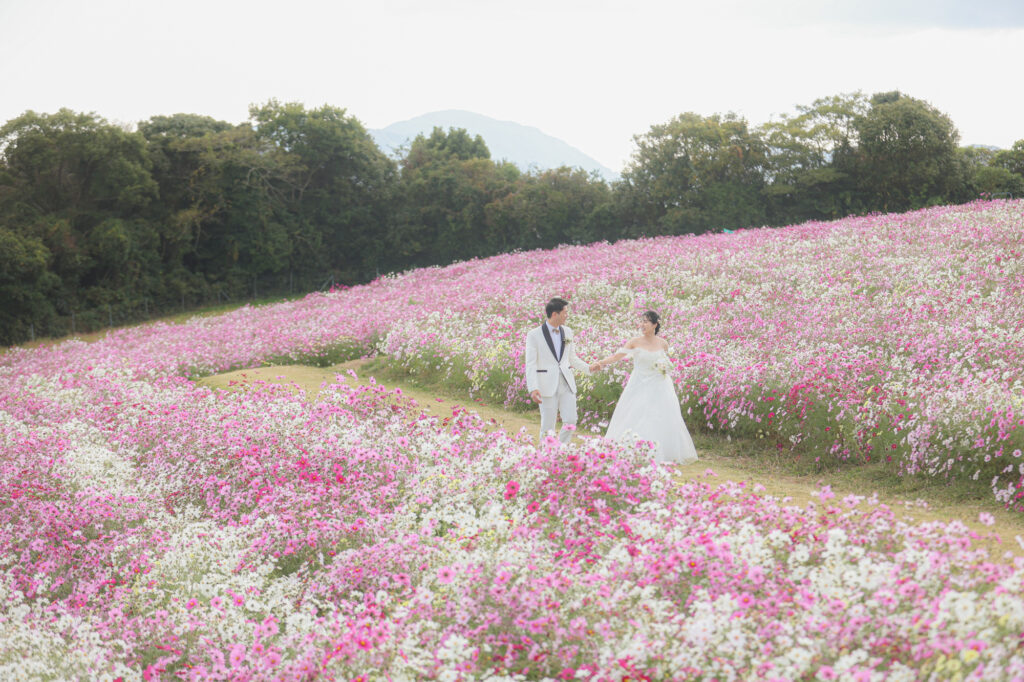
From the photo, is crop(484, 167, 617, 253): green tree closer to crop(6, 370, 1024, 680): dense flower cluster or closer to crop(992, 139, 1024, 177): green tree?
crop(992, 139, 1024, 177): green tree

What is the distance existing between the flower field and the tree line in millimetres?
21591

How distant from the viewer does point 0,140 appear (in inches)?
1364

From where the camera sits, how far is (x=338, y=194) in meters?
45.4

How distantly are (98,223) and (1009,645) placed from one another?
133 ft

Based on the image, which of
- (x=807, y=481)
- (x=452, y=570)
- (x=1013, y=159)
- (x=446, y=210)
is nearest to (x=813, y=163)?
(x=1013, y=159)

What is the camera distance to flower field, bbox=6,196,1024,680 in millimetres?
4473

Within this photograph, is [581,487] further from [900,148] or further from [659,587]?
[900,148]

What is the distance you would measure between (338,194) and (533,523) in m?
41.2

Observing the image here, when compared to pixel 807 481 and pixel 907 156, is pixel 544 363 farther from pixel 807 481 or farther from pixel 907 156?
pixel 907 156

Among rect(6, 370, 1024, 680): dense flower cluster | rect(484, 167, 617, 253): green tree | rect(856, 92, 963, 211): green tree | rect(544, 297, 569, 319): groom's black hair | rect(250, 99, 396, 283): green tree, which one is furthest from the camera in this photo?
rect(250, 99, 396, 283): green tree

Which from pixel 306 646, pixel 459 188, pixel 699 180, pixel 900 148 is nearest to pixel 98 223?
pixel 459 188

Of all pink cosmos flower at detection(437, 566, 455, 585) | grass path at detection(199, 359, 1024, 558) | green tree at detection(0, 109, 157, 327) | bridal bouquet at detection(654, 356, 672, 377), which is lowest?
grass path at detection(199, 359, 1024, 558)

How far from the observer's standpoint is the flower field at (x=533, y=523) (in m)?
4.47

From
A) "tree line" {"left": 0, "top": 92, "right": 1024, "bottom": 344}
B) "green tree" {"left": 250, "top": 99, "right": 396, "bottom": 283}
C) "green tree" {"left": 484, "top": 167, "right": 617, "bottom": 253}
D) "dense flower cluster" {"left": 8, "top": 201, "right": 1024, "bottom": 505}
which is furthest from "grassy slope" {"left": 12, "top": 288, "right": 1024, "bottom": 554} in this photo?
"green tree" {"left": 250, "top": 99, "right": 396, "bottom": 283}
